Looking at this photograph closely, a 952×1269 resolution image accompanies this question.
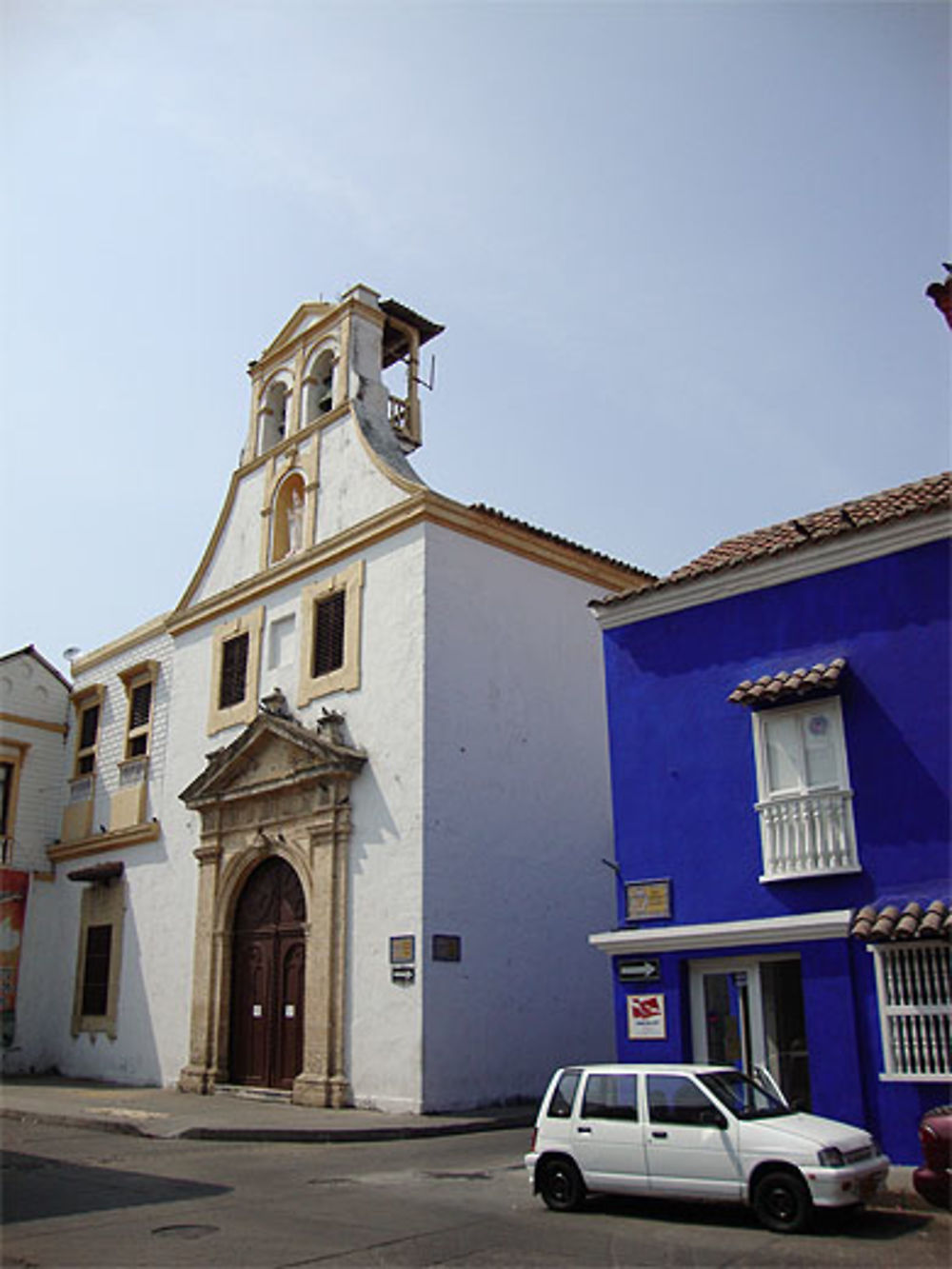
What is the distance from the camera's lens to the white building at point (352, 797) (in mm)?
15797

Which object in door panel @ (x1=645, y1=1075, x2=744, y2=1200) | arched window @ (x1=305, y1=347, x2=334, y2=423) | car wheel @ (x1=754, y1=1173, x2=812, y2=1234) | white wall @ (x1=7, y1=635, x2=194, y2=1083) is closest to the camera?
car wheel @ (x1=754, y1=1173, x2=812, y2=1234)

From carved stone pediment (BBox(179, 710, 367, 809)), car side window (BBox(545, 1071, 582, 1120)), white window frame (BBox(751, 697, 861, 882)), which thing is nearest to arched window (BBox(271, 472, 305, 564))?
carved stone pediment (BBox(179, 710, 367, 809))

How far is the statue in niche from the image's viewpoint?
2047 centimetres

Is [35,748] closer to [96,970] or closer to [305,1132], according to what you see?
[96,970]

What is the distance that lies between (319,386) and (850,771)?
539 inches

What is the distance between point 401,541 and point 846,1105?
10.4 m

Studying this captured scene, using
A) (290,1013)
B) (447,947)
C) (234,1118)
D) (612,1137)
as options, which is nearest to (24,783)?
(290,1013)

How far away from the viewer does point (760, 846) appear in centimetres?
1152

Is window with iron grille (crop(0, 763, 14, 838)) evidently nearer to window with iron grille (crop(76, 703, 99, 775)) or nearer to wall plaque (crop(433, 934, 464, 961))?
window with iron grille (crop(76, 703, 99, 775))

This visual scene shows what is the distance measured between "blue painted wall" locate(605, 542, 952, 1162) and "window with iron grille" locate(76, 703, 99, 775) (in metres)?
15.3

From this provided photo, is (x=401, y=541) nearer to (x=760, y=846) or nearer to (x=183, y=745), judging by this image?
(x=183, y=745)

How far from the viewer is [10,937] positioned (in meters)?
23.7

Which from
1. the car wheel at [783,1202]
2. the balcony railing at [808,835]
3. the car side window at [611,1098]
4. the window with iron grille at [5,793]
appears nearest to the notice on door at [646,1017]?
the balcony railing at [808,835]

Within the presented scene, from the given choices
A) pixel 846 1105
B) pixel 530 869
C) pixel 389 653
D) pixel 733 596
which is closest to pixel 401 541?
pixel 389 653
